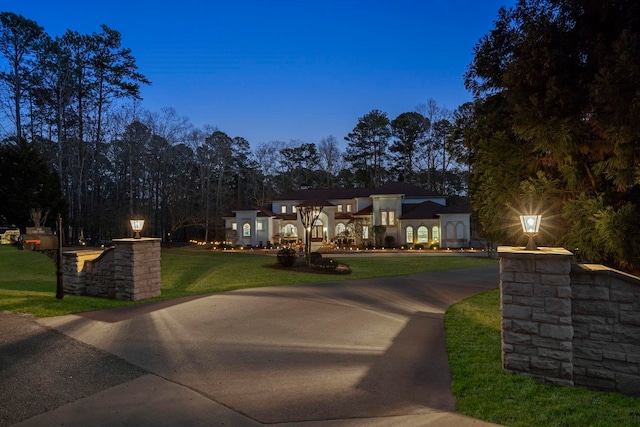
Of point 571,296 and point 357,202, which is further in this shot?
point 357,202

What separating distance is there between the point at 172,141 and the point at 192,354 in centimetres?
3332

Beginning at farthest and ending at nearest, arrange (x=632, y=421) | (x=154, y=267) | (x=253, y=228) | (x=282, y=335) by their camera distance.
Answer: (x=253, y=228), (x=154, y=267), (x=282, y=335), (x=632, y=421)

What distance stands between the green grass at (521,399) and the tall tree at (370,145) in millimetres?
43428

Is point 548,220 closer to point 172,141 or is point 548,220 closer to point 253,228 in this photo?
point 253,228

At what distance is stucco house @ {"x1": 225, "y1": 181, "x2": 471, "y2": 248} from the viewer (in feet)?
101

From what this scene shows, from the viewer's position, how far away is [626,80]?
5.41 meters

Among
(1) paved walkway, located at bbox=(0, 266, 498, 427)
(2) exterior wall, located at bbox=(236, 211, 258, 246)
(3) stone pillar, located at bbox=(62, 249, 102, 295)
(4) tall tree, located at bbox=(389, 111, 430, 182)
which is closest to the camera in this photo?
(1) paved walkway, located at bbox=(0, 266, 498, 427)

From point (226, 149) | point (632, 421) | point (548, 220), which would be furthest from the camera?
point (226, 149)

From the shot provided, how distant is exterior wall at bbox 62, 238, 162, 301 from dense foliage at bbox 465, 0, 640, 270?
8902 mm

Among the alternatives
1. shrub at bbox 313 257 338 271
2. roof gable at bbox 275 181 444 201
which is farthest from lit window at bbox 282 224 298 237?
shrub at bbox 313 257 338 271

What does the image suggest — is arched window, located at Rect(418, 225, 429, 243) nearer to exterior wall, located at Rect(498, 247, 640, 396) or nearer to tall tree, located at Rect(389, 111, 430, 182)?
tall tree, located at Rect(389, 111, 430, 182)

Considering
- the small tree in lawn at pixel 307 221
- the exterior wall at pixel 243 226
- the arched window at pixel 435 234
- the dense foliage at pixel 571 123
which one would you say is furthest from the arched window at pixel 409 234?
the dense foliage at pixel 571 123

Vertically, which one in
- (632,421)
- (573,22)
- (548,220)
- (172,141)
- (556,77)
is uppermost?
(172,141)

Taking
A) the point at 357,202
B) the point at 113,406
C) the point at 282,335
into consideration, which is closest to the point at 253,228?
the point at 357,202
